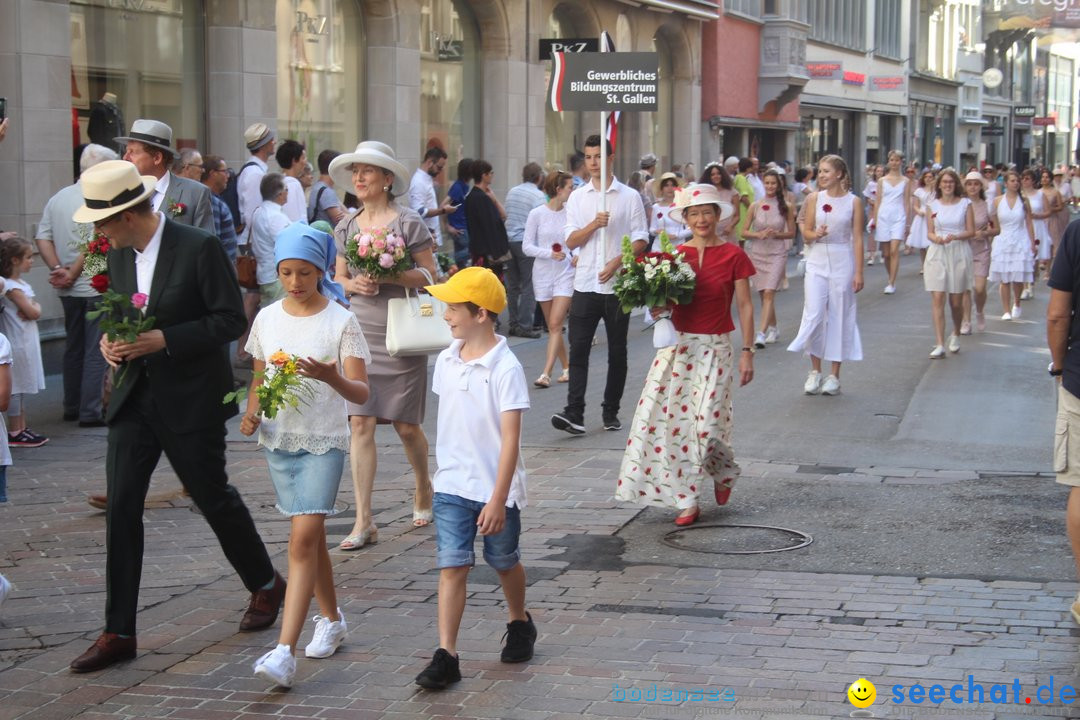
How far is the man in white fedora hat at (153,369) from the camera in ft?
18.6

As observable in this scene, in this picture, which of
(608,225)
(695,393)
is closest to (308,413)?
(695,393)

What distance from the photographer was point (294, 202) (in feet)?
44.5

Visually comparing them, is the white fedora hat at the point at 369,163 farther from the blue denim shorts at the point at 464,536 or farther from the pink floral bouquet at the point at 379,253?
the blue denim shorts at the point at 464,536

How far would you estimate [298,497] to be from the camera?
18.3 feet

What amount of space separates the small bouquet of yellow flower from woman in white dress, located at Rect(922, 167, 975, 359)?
10711 millimetres

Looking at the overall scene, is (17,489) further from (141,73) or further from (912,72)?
(912,72)

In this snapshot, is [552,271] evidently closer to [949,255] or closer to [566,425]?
[566,425]

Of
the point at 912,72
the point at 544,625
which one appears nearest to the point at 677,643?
the point at 544,625

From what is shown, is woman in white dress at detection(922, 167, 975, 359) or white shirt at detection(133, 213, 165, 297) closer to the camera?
white shirt at detection(133, 213, 165, 297)

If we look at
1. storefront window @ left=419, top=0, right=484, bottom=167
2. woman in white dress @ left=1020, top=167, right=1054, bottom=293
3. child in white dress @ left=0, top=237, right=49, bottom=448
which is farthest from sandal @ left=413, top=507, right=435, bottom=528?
woman in white dress @ left=1020, top=167, right=1054, bottom=293

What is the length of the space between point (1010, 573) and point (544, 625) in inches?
88.7

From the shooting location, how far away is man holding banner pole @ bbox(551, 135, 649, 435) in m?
10.8

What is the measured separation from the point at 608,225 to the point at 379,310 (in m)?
3.63

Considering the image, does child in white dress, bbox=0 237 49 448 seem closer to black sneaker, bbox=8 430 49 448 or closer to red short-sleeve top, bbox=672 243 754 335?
black sneaker, bbox=8 430 49 448
